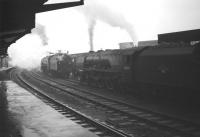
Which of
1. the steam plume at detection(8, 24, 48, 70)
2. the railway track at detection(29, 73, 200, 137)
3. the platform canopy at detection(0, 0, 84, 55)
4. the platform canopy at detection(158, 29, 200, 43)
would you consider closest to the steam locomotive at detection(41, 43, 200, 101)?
the platform canopy at detection(158, 29, 200, 43)

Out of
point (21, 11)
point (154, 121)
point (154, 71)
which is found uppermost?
point (21, 11)

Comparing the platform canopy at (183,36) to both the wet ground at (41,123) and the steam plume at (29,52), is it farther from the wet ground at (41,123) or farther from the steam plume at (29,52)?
the steam plume at (29,52)

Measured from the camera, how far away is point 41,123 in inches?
381

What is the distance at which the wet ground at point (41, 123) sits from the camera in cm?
827

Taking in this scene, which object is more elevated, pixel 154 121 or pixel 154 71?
pixel 154 71

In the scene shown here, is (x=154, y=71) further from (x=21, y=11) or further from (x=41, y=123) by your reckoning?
(x=21, y=11)

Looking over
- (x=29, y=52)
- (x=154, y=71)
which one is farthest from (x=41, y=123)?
(x=29, y=52)

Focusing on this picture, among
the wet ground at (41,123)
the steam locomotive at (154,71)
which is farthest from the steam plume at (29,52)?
the wet ground at (41,123)

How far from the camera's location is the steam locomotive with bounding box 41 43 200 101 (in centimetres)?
1138

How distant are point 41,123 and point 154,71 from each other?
6.45 metres

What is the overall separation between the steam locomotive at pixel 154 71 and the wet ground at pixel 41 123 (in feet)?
16.1

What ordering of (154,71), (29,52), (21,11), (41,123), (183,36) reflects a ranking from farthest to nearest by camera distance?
(29,52), (183,36), (154,71), (41,123), (21,11)

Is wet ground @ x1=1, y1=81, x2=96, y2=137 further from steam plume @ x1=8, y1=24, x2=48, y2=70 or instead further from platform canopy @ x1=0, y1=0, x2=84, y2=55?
steam plume @ x1=8, y1=24, x2=48, y2=70

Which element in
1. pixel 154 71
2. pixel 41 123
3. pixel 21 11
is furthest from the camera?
pixel 154 71
